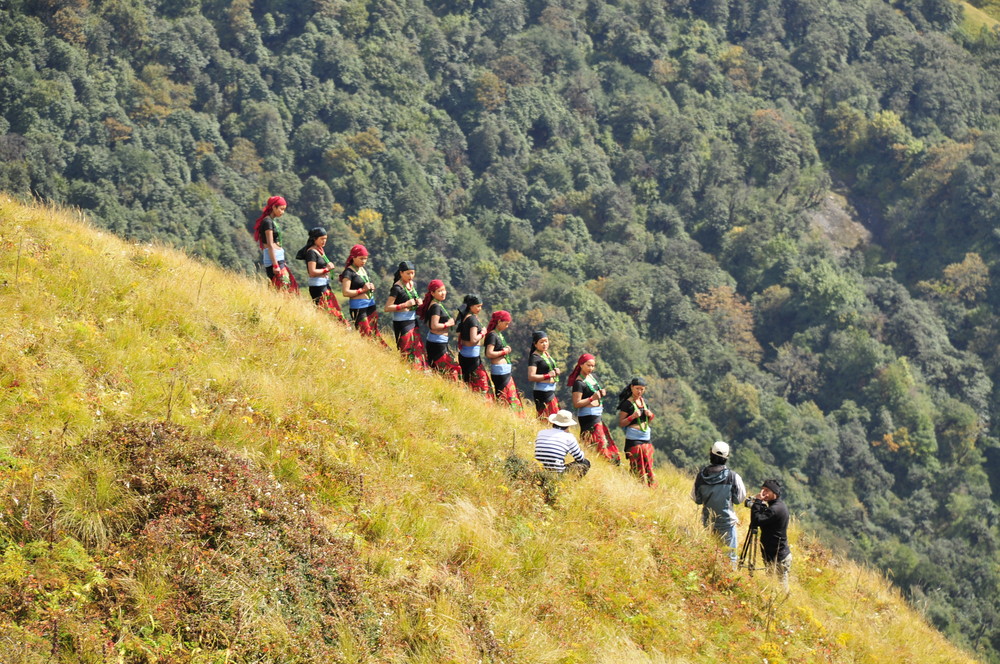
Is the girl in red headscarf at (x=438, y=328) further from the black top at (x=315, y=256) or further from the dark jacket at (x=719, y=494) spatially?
the dark jacket at (x=719, y=494)

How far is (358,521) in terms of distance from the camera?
21.9 ft

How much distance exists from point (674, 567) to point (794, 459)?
62654 mm

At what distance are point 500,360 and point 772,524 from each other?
3.43 metres

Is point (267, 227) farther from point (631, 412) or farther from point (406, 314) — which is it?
point (631, 412)

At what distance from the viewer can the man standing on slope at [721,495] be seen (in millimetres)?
8691

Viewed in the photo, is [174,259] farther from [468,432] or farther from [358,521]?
[358,521]

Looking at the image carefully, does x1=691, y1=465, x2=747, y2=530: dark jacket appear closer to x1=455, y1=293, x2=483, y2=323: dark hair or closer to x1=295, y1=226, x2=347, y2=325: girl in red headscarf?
x1=455, y1=293, x2=483, y2=323: dark hair

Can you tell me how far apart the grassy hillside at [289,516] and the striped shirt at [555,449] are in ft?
0.69

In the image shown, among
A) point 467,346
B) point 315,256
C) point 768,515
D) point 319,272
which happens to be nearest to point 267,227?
point 315,256

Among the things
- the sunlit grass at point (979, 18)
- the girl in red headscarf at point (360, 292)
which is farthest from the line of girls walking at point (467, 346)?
the sunlit grass at point (979, 18)

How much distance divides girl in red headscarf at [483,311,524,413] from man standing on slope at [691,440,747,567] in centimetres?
261

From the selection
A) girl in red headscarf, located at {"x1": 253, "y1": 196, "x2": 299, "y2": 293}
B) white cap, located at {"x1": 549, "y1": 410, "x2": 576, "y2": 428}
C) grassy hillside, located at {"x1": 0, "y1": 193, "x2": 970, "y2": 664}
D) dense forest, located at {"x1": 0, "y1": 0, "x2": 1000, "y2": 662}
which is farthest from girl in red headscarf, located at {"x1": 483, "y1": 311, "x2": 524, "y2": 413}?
dense forest, located at {"x1": 0, "y1": 0, "x2": 1000, "y2": 662}

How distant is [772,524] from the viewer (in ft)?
28.5

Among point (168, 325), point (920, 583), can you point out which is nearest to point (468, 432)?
point (168, 325)
